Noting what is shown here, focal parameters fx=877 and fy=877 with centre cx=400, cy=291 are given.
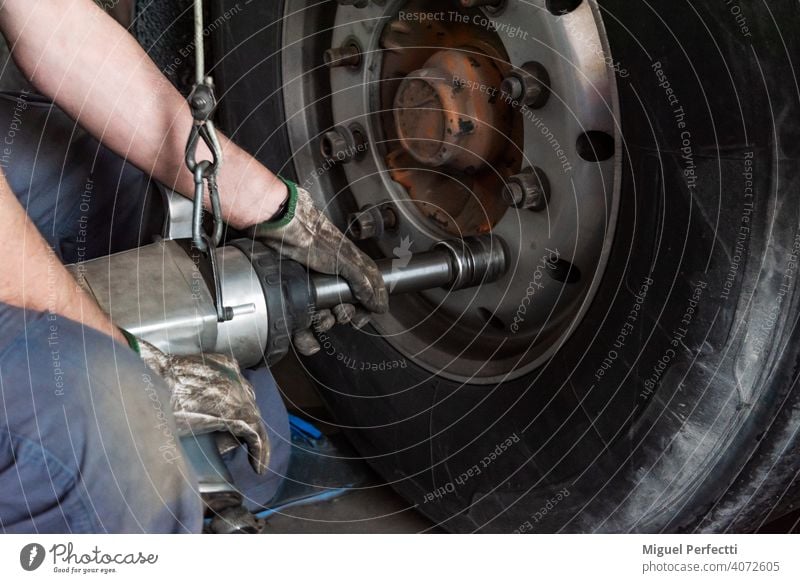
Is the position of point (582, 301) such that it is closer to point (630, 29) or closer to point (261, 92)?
point (630, 29)

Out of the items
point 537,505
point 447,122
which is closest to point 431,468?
point 537,505

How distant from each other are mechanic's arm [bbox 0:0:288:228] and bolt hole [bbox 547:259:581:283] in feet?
0.98

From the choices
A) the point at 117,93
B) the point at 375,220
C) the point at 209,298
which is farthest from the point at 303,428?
the point at 117,93

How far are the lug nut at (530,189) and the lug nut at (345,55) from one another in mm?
289

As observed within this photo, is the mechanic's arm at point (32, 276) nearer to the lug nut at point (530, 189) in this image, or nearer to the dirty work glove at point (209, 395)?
the dirty work glove at point (209, 395)

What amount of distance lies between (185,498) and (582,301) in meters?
0.43

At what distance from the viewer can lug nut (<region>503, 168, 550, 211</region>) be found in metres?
0.92

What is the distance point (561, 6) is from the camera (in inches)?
32.9

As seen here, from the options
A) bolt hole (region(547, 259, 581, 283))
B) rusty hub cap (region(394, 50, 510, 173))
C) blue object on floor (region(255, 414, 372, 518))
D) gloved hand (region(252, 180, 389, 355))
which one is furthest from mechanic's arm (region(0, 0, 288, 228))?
blue object on floor (region(255, 414, 372, 518))

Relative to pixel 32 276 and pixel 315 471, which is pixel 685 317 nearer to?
pixel 32 276

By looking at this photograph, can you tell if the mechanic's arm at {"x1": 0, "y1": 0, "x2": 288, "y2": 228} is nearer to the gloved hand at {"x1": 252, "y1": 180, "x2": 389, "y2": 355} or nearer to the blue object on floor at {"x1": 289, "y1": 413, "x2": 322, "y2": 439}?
the gloved hand at {"x1": 252, "y1": 180, "x2": 389, "y2": 355}

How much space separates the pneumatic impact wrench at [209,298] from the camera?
84 cm

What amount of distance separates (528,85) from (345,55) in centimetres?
30

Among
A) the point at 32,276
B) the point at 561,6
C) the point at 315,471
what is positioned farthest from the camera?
the point at 315,471
